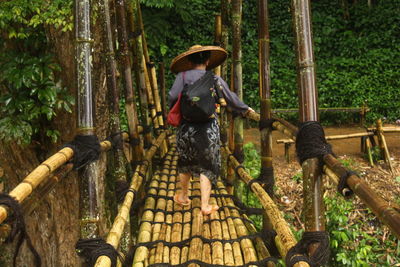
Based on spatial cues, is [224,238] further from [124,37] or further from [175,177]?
[124,37]

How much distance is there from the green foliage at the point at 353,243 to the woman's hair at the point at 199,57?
2262 millimetres

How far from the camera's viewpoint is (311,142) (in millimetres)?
1521

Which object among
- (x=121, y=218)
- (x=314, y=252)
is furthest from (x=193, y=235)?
(x=314, y=252)

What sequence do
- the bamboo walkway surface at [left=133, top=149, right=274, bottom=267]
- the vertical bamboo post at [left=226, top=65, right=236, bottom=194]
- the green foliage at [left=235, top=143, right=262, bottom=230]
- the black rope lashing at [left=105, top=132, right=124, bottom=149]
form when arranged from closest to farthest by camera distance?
the bamboo walkway surface at [left=133, top=149, right=274, bottom=267], the black rope lashing at [left=105, top=132, right=124, bottom=149], the vertical bamboo post at [left=226, top=65, right=236, bottom=194], the green foliage at [left=235, top=143, right=262, bottom=230]

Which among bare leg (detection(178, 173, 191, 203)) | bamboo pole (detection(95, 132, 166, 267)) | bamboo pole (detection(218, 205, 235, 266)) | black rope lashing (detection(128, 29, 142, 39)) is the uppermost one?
black rope lashing (detection(128, 29, 142, 39))

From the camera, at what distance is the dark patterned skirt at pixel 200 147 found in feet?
9.13

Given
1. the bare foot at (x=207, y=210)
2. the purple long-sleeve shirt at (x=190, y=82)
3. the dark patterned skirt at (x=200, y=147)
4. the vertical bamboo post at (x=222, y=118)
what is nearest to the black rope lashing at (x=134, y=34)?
the vertical bamboo post at (x=222, y=118)

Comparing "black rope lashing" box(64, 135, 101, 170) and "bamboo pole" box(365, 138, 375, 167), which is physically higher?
"black rope lashing" box(64, 135, 101, 170)

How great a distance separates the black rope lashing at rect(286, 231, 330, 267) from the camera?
4.81 feet

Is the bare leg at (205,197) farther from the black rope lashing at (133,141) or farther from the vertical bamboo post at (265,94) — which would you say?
the black rope lashing at (133,141)

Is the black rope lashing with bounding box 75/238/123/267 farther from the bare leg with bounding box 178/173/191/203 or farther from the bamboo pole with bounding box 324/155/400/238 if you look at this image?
the bare leg with bounding box 178/173/191/203

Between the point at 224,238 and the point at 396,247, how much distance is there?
279 cm

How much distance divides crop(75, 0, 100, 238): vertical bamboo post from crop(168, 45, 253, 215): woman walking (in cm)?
103

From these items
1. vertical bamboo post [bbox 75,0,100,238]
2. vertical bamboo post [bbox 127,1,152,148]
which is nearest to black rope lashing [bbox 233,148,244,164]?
vertical bamboo post [bbox 127,1,152,148]
